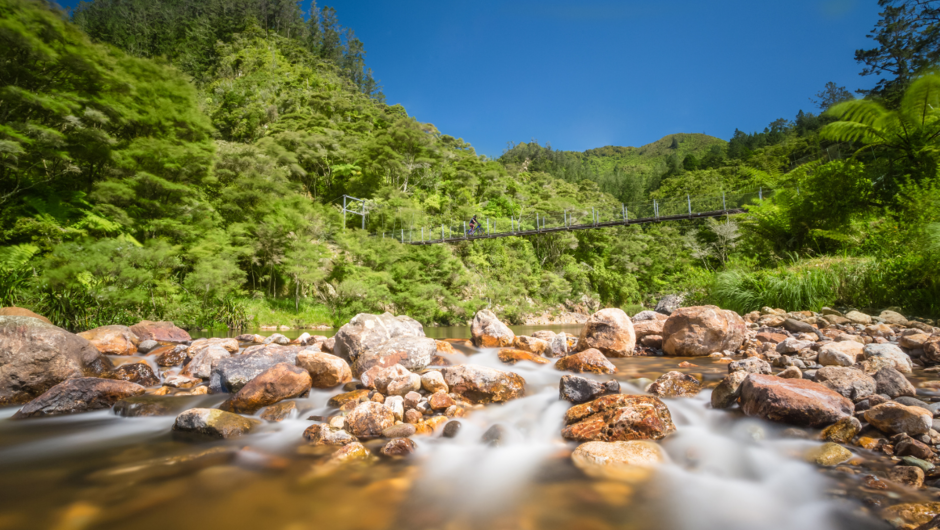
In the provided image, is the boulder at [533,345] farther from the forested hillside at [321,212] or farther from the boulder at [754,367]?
the forested hillside at [321,212]

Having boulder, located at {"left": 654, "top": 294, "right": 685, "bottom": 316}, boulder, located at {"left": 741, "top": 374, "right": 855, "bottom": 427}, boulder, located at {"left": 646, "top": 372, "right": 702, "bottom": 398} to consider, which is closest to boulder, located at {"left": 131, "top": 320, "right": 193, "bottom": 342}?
boulder, located at {"left": 646, "top": 372, "right": 702, "bottom": 398}

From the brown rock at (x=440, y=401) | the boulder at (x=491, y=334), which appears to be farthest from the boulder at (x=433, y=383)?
the boulder at (x=491, y=334)

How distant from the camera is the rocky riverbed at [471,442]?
2.03 metres

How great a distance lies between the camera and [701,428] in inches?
119

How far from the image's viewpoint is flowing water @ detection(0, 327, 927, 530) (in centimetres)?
197

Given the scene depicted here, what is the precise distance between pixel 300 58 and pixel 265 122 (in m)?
20.9

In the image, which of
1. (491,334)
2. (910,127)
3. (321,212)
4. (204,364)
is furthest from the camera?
(321,212)

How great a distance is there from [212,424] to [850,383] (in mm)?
5273

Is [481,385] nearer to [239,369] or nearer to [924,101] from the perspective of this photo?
[239,369]

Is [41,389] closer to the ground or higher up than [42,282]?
closer to the ground

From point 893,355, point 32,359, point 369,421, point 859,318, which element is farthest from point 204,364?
point 859,318

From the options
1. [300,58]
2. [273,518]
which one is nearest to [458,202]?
[273,518]

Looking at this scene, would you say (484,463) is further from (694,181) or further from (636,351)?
(694,181)

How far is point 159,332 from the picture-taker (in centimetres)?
845
